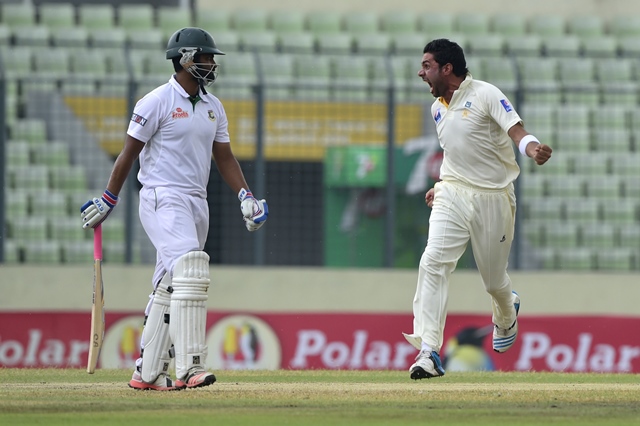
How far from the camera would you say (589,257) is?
13.9 metres

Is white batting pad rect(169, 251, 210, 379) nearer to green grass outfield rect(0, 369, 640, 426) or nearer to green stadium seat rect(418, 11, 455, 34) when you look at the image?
green grass outfield rect(0, 369, 640, 426)

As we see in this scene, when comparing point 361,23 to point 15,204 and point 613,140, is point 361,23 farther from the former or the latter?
point 15,204

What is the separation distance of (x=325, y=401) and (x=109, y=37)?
402 inches

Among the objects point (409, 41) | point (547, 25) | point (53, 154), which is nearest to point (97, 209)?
point (53, 154)

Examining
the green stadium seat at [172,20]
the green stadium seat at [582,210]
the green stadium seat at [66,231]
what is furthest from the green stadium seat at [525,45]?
the green stadium seat at [66,231]

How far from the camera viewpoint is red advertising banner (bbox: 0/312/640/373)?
12406mm

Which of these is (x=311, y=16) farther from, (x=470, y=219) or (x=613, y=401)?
(x=613, y=401)

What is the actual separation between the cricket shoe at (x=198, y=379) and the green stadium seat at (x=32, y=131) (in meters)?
7.23

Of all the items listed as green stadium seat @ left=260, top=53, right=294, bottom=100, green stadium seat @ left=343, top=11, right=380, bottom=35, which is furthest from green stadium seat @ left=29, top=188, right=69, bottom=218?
green stadium seat @ left=343, top=11, right=380, bottom=35

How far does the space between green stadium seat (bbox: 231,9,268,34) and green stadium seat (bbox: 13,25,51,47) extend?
241 centimetres

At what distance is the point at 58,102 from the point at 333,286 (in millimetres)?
→ 3332

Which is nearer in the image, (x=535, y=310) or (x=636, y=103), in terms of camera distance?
(x=535, y=310)

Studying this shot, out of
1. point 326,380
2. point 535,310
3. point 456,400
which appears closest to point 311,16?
point 535,310

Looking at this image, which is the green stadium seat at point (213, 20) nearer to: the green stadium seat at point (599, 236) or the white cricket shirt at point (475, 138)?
the green stadium seat at point (599, 236)
